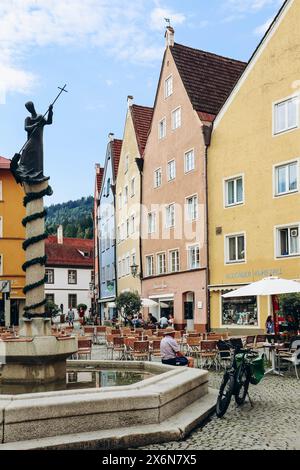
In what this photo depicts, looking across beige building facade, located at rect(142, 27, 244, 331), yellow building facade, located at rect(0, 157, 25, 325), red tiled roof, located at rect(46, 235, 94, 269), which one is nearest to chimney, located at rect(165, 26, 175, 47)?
beige building facade, located at rect(142, 27, 244, 331)

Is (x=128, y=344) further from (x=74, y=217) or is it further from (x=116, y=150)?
(x=74, y=217)

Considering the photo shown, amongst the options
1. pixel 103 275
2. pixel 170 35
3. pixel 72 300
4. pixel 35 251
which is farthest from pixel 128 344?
Answer: pixel 72 300

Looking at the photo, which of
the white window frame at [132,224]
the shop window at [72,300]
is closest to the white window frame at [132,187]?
the white window frame at [132,224]

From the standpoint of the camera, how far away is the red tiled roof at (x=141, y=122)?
43.4 meters

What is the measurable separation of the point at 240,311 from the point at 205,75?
1563 centimetres

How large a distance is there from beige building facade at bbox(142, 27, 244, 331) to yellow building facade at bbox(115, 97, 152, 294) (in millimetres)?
1299

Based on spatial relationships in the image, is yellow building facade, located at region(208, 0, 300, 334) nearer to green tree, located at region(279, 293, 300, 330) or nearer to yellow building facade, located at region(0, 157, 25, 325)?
green tree, located at region(279, 293, 300, 330)

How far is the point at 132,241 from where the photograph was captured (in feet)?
142

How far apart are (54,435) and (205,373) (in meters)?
4.29

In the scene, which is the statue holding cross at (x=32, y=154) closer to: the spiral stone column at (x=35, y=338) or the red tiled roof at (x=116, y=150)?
the spiral stone column at (x=35, y=338)

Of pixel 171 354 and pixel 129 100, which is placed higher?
pixel 129 100

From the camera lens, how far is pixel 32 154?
41.6 ft

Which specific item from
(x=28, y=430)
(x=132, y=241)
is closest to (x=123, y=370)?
(x=28, y=430)

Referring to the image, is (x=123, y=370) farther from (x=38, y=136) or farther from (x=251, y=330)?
(x=251, y=330)
